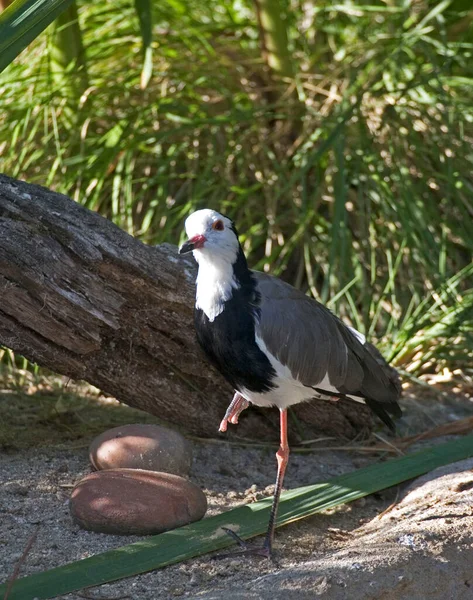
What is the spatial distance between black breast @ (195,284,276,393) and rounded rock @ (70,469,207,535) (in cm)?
40

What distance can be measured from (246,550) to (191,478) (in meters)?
0.57

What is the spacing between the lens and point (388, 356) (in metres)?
4.16

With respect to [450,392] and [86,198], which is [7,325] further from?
[450,392]

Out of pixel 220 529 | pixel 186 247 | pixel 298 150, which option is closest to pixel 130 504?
pixel 220 529

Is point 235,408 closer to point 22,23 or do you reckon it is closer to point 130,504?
point 130,504

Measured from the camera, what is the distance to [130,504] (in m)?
2.63

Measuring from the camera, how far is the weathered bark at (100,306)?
2.93m

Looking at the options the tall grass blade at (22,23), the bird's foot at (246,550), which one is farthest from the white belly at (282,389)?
the tall grass blade at (22,23)

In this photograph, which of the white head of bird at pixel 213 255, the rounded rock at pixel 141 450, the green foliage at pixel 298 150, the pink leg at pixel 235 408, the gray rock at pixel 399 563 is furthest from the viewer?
the green foliage at pixel 298 150

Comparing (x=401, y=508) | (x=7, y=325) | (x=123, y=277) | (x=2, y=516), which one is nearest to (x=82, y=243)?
(x=123, y=277)

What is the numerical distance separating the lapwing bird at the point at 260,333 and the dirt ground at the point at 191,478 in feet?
0.65

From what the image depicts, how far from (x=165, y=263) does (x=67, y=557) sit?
3.66 ft

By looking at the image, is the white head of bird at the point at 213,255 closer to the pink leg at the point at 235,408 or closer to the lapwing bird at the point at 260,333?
the lapwing bird at the point at 260,333

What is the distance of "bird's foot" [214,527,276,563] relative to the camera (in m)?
2.61
